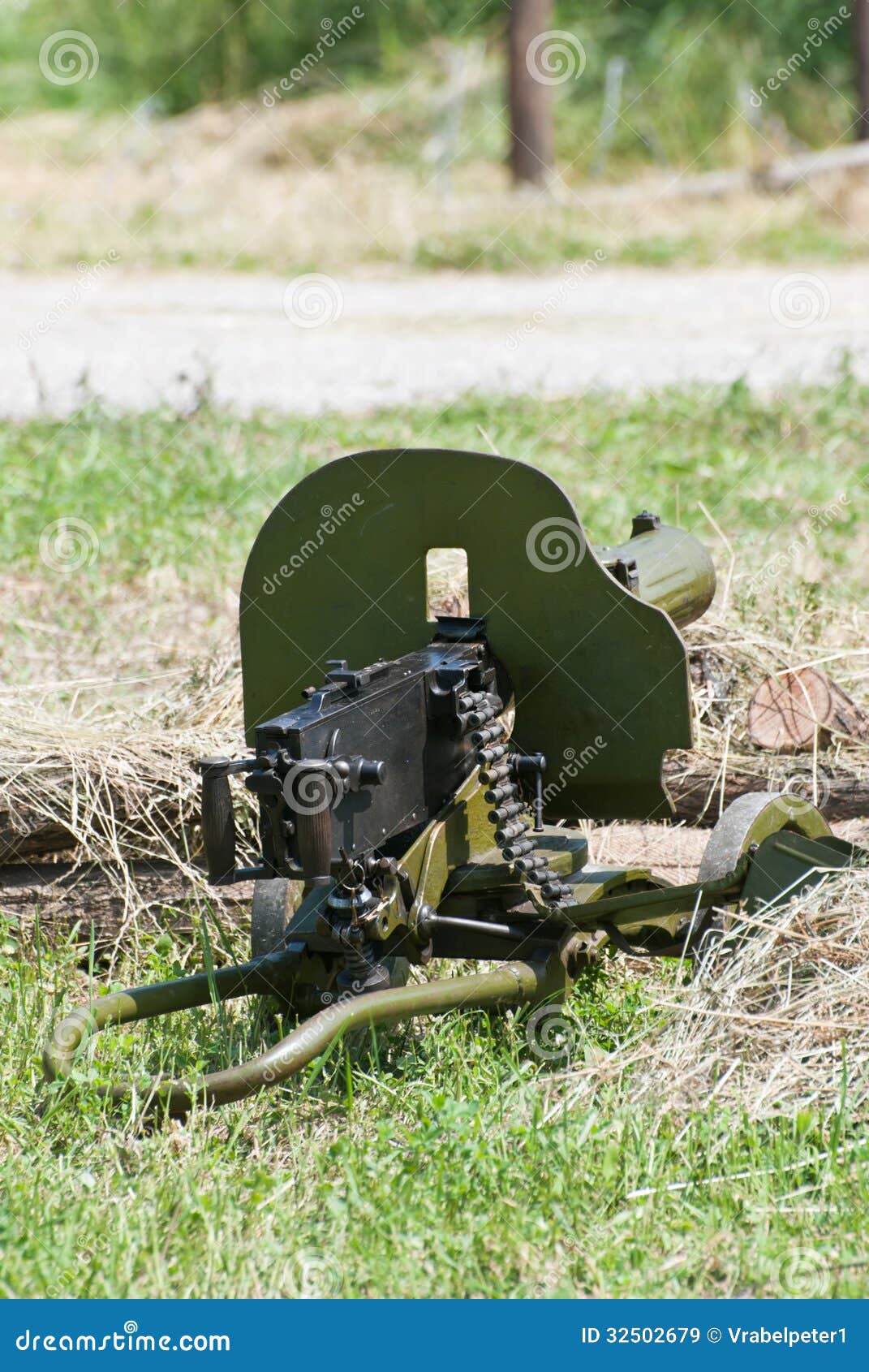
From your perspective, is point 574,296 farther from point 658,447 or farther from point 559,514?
point 559,514

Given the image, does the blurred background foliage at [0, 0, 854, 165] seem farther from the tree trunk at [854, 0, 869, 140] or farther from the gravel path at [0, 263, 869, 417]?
the gravel path at [0, 263, 869, 417]

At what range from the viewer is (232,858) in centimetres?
314

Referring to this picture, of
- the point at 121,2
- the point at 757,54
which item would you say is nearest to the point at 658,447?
the point at 757,54

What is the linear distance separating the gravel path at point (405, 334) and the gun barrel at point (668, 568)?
4.69m

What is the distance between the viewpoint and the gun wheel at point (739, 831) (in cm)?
365

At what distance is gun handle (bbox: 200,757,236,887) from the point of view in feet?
10.1

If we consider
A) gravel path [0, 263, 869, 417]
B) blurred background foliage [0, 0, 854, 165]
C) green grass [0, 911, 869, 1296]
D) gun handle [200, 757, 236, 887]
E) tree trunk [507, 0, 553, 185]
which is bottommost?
green grass [0, 911, 869, 1296]

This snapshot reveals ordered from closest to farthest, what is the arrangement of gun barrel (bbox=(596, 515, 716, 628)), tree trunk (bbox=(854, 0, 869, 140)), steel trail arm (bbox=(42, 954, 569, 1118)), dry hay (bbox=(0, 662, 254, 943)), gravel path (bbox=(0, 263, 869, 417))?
steel trail arm (bbox=(42, 954, 569, 1118)) < gun barrel (bbox=(596, 515, 716, 628)) < dry hay (bbox=(0, 662, 254, 943)) < gravel path (bbox=(0, 263, 869, 417)) < tree trunk (bbox=(854, 0, 869, 140))

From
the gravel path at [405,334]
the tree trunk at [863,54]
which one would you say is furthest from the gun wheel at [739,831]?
the tree trunk at [863,54]

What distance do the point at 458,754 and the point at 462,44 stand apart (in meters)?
20.5

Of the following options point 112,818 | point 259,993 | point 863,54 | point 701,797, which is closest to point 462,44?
point 863,54

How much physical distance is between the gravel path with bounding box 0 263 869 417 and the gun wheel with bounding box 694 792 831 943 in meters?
5.18

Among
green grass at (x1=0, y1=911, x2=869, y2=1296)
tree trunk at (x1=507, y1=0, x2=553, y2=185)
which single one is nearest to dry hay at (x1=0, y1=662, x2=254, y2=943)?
green grass at (x1=0, y1=911, x2=869, y2=1296)

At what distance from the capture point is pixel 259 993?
346cm
